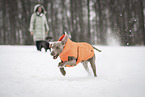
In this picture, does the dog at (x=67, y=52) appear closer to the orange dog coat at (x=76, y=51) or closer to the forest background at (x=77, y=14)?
the orange dog coat at (x=76, y=51)

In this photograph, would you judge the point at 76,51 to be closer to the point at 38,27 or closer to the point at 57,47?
the point at 57,47

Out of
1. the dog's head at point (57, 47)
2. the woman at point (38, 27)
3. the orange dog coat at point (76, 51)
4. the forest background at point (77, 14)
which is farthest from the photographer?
the forest background at point (77, 14)

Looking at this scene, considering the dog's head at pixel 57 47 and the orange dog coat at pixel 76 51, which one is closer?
the dog's head at pixel 57 47

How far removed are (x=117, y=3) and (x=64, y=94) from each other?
78.1 feet

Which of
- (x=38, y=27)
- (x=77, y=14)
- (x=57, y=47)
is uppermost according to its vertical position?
(x=77, y=14)

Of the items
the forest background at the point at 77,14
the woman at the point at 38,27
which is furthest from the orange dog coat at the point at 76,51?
the forest background at the point at 77,14

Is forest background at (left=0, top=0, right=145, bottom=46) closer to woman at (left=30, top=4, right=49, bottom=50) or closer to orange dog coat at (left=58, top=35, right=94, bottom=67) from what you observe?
woman at (left=30, top=4, right=49, bottom=50)

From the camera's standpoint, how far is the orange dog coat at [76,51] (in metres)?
2.96

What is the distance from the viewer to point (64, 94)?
2861 millimetres

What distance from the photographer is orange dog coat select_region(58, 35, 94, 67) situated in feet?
9.73

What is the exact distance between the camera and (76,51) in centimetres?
324

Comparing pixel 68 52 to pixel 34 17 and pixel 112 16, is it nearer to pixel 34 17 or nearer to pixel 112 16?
pixel 34 17

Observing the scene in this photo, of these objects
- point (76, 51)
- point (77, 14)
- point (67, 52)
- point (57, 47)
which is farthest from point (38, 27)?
point (77, 14)

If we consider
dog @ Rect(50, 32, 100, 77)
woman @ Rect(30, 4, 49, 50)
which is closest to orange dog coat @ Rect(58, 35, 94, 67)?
dog @ Rect(50, 32, 100, 77)
